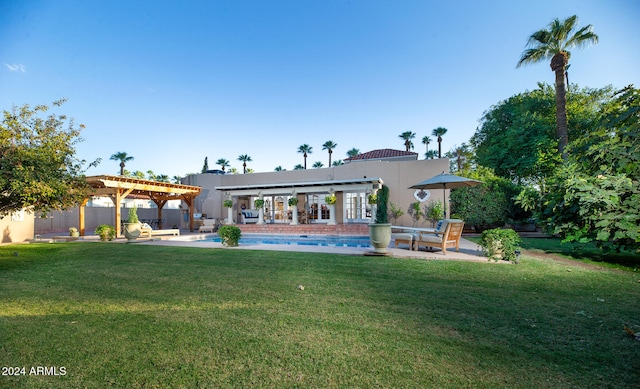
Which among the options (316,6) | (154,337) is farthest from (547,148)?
(154,337)

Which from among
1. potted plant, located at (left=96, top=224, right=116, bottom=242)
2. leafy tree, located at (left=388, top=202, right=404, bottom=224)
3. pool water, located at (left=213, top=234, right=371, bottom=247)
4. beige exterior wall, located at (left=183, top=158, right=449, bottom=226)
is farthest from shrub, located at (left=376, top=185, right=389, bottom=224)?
potted plant, located at (left=96, top=224, right=116, bottom=242)

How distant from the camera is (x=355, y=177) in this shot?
19188 millimetres

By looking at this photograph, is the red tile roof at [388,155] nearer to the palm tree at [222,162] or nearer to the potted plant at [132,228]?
the potted plant at [132,228]

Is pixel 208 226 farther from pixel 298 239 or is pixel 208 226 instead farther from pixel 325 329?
pixel 325 329

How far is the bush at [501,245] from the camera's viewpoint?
6.89m

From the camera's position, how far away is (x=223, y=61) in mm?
15062

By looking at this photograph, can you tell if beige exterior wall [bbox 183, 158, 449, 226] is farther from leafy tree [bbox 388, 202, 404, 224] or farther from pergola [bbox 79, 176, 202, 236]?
pergola [bbox 79, 176, 202, 236]

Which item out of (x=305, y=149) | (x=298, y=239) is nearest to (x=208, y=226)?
(x=298, y=239)

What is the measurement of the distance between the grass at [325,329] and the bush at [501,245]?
1278 mm

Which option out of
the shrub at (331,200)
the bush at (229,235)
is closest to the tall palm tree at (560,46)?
the shrub at (331,200)

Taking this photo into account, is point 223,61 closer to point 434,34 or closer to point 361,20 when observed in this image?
point 361,20

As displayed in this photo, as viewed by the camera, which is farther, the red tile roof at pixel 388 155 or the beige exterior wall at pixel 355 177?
the red tile roof at pixel 388 155

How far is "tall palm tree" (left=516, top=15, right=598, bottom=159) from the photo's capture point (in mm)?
15234

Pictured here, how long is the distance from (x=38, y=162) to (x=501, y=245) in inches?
451
